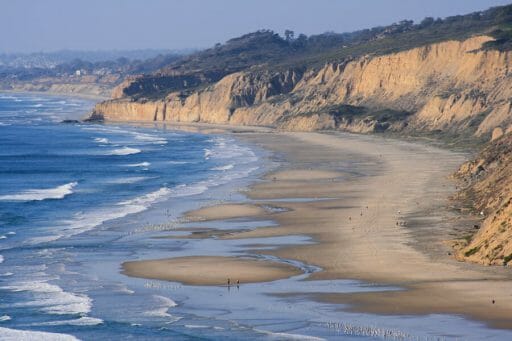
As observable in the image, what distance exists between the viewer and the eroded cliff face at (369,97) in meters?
92.1

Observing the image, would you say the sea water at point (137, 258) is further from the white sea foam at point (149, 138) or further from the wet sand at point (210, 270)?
the white sea foam at point (149, 138)

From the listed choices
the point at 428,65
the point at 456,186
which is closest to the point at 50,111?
the point at 428,65

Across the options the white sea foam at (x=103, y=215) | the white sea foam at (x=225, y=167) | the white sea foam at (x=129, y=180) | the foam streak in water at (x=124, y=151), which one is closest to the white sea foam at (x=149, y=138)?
the foam streak in water at (x=124, y=151)

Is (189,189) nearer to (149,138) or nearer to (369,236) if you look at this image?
(369,236)

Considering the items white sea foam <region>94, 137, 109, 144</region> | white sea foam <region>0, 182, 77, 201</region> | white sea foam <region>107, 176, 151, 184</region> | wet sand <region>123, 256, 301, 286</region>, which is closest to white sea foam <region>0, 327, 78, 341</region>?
wet sand <region>123, 256, 301, 286</region>

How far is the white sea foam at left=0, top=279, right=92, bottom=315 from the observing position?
29.3 m

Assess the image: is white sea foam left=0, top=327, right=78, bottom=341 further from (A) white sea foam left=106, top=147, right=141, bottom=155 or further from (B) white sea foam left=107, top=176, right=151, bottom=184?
(A) white sea foam left=106, top=147, right=141, bottom=155

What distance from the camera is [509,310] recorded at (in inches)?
1062

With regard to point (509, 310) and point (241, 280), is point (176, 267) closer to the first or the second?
point (241, 280)

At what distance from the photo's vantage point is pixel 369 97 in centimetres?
11306

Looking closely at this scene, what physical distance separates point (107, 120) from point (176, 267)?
108 meters

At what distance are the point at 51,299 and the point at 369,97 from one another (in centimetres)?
8500

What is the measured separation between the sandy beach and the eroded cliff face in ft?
57.5

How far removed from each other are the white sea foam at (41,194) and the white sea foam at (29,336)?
29.9m
